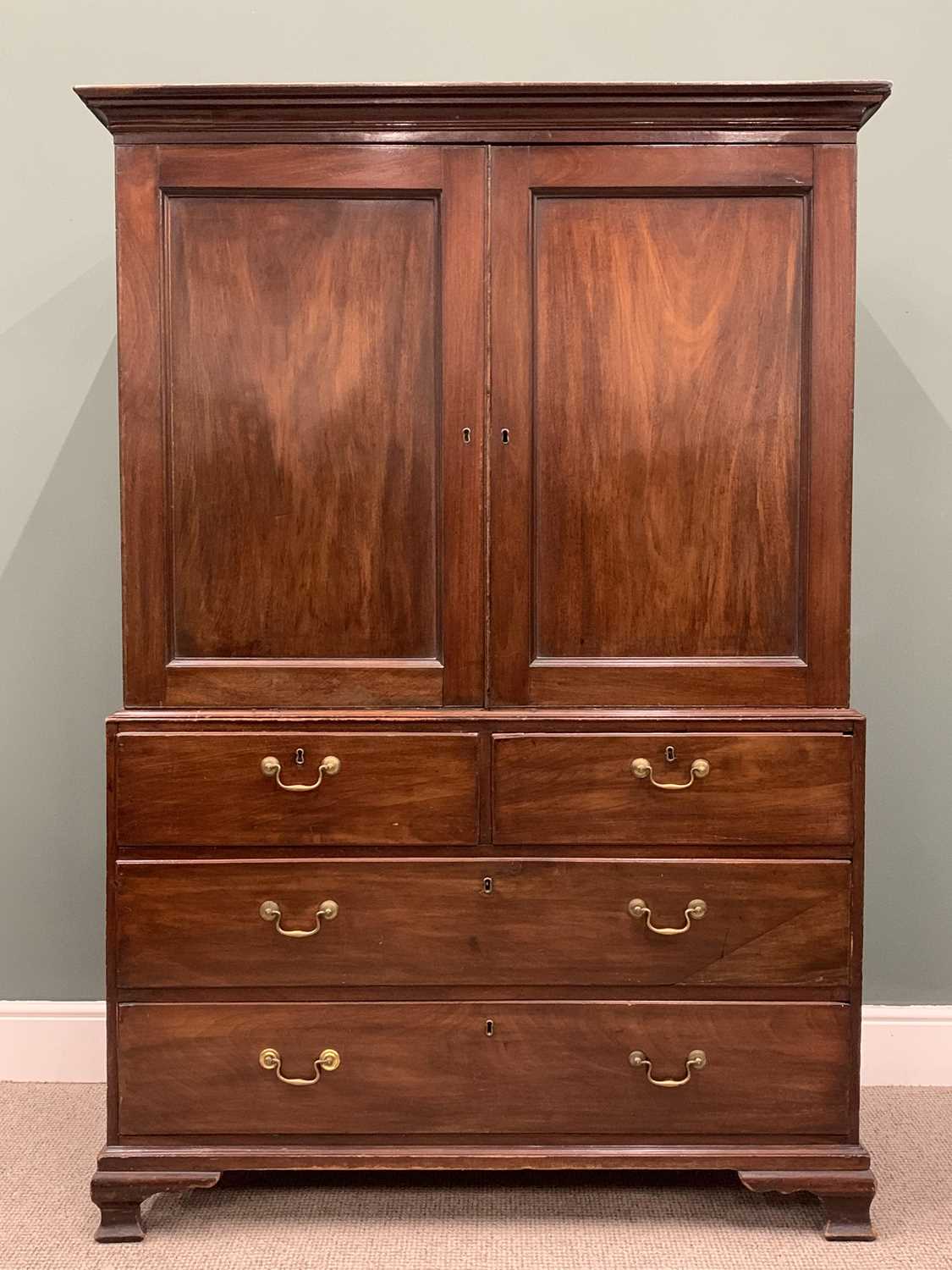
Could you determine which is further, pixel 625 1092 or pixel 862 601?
pixel 862 601

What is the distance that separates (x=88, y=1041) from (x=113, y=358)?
5.08 feet

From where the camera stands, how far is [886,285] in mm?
2504

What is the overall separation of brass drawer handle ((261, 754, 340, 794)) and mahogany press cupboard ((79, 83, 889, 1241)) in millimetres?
13

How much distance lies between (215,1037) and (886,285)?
2.08m

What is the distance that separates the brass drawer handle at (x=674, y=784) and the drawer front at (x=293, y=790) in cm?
28

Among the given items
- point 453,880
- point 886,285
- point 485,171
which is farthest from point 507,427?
point 886,285

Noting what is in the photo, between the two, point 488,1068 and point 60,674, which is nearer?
point 488,1068

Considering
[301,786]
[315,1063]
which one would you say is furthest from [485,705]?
[315,1063]

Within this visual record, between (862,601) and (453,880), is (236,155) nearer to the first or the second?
(453,880)

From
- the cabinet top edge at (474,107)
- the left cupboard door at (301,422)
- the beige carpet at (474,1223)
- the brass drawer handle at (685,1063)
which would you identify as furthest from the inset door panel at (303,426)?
the beige carpet at (474,1223)

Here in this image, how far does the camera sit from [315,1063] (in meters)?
1.97

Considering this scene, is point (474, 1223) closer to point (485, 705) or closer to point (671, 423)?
point (485, 705)

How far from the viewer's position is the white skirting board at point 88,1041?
2559 mm

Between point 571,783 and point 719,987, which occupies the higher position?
point 571,783
